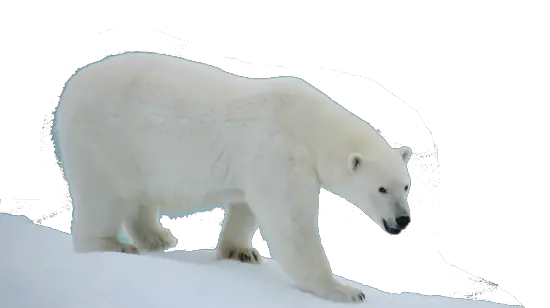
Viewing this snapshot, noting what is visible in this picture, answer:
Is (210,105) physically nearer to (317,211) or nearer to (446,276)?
(317,211)

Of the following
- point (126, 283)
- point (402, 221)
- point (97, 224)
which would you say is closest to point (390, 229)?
point (402, 221)

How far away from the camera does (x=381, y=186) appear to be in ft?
16.2

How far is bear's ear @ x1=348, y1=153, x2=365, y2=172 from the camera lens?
4918 mm

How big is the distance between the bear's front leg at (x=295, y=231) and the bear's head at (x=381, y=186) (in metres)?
0.42

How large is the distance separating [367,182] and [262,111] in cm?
101

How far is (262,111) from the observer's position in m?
5.14

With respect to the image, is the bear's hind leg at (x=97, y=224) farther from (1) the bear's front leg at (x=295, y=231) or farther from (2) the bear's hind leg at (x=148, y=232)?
(1) the bear's front leg at (x=295, y=231)

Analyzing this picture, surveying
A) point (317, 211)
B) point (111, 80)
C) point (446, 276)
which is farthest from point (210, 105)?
point (446, 276)

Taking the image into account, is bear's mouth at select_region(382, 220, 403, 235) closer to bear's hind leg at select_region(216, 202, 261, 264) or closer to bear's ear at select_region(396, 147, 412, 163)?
bear's ear at select_region(396, 147, 412, 163)

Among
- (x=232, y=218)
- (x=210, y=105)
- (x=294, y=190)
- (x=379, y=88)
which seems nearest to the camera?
(x=294, y=190)

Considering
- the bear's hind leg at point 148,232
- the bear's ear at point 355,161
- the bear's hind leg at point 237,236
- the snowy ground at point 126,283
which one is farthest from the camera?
the bear's hind leg at point 148,232

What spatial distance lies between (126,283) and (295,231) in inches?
63.0

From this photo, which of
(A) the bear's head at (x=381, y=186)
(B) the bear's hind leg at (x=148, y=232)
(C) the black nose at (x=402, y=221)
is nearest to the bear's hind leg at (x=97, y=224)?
(B) the bear's hind leg at (x=148, y=232)

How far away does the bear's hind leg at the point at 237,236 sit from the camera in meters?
5.67
